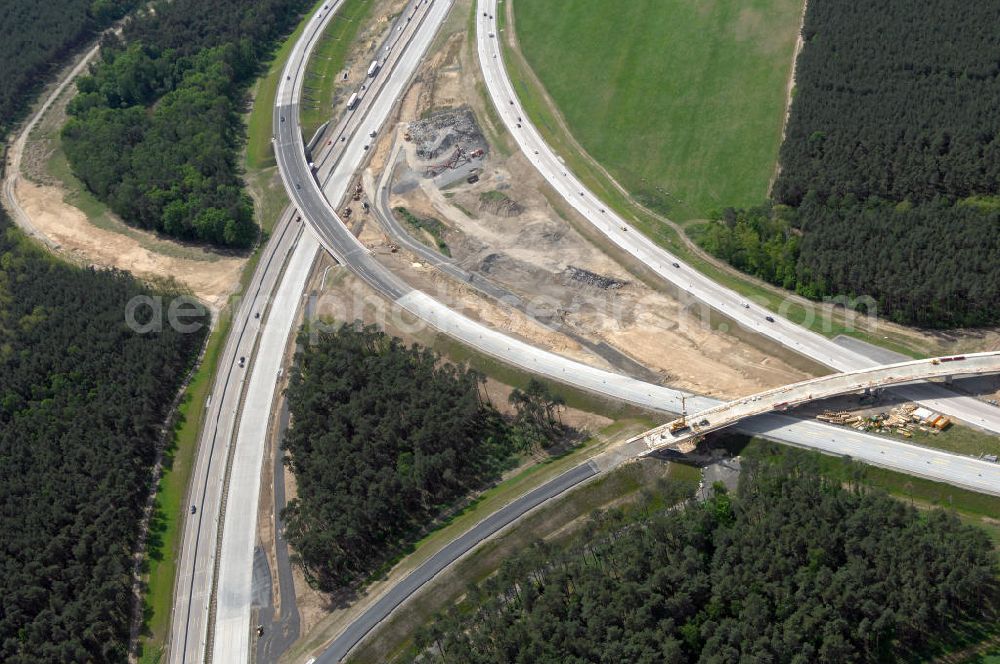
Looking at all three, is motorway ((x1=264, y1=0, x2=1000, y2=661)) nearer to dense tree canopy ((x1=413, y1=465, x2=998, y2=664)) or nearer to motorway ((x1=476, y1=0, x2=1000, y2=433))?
motorway ((x1=476, y1=0, x2=1000, y2=433))

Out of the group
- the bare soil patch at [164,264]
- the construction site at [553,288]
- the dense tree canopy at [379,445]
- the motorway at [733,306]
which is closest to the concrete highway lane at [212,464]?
the bare soil patch at [164,264]

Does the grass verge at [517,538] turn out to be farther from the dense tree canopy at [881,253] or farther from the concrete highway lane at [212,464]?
the dense tree canopy at [881,253]

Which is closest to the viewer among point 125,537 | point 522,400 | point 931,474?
point 931,474

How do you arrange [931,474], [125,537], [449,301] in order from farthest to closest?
[449,301]
[125,537]
[931,474]

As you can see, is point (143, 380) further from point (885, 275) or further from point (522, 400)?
point (885, 275)

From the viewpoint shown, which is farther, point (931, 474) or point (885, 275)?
point (885, 275)

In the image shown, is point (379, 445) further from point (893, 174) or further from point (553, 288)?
point (893, 174)

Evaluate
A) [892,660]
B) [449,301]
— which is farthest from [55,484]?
[892,660]
